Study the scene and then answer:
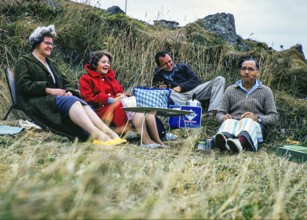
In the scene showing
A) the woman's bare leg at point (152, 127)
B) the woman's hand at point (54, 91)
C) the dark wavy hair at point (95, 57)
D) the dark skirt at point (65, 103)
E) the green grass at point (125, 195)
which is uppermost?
the dark wavy hair at point (95, 57)

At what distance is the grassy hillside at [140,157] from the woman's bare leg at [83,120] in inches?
11.2

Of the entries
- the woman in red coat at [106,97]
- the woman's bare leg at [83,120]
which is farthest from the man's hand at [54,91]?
the woman in red coat at [106,97]

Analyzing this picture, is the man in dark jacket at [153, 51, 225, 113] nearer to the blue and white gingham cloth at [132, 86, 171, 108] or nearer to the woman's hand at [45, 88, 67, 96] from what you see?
the blue and white gingham cloth at [132, 86, 171, 108]

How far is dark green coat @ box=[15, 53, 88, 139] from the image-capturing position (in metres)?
5.18

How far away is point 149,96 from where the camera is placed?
580 centimetres

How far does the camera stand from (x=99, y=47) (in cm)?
826

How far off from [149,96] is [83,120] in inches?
44.1

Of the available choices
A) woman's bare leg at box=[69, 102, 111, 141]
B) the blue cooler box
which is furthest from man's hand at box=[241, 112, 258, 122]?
woman's bare leg at box=[69, 102, 111, 141]

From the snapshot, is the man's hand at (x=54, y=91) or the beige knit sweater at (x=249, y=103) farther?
the beige knit sweater at (x=249, y=103)

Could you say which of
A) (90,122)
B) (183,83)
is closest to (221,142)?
(90,122)

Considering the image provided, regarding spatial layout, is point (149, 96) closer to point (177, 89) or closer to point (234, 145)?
point (177, 89)

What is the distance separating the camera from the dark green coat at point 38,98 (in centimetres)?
518

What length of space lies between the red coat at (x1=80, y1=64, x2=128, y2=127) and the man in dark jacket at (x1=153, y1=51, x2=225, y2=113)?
53.6 inches

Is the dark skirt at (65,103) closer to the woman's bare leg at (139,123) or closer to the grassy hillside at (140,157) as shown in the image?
the grassy hillside at (140,157)
